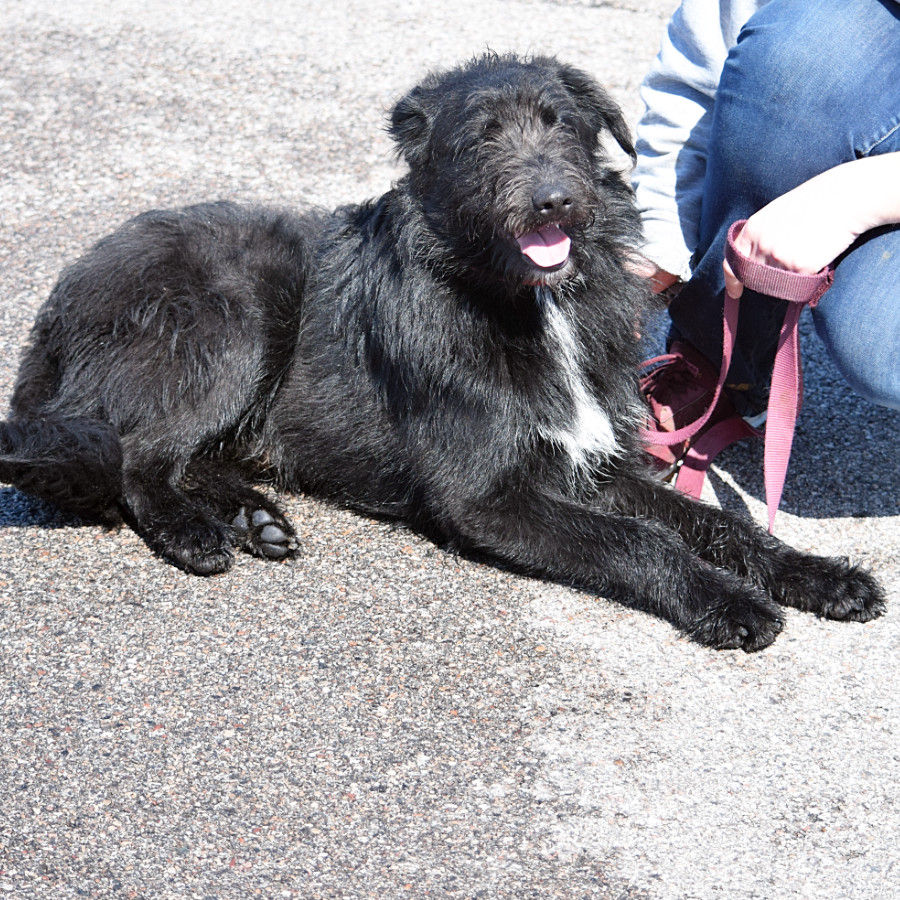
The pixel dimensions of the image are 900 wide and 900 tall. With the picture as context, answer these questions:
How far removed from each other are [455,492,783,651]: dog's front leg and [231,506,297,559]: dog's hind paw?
546 millimetres

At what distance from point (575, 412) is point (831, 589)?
93 centimetres

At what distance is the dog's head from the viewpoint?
3186 mm

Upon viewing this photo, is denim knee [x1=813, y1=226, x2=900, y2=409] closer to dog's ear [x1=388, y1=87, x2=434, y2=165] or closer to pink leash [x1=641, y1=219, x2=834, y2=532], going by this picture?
pink leash [x1=641, y1=219, x2=834, y2=532]

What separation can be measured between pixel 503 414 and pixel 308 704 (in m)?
1.05

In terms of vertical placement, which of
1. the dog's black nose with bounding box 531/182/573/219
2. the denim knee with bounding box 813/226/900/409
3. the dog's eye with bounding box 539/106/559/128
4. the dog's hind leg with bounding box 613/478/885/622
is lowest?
the dog's hind leg with bounding box 613/478/885/622

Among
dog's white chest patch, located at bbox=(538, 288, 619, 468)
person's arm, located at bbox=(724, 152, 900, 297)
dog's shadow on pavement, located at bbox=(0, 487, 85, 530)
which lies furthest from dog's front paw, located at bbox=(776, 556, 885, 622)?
dog's shadow on pavement, located at bbox=(0, 487, 85, 530)

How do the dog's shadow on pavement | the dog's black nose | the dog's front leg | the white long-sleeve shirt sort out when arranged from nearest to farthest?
1. the dog's black nose
2. the dog's front leg
3. the dog's shadow on pavement
4. the white long-sleeve shirt

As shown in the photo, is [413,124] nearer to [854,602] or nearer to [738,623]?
[738,623]

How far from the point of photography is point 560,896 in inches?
95.3

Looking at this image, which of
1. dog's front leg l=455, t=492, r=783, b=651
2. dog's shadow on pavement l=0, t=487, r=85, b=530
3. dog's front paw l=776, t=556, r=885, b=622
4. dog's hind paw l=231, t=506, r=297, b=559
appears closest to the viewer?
dog's front leg l=455, t=492, r=783, b=651

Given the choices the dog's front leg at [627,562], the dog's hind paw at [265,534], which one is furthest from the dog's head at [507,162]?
the dog's hind paw at [265,534]

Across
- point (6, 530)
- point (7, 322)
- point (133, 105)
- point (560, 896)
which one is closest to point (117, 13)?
point (133, 105)

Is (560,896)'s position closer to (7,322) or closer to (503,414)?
(503,414)

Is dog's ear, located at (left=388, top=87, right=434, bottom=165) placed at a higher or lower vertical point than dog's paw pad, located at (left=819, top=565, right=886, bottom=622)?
higher
